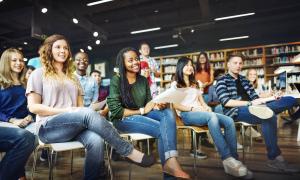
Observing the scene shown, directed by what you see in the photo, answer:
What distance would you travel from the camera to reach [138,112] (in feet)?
7.09

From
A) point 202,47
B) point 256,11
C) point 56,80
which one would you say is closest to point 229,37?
point 202,47

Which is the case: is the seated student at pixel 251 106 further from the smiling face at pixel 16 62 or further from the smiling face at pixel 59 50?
the smiling face at pixel 16 62

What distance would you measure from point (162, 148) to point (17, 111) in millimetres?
1317

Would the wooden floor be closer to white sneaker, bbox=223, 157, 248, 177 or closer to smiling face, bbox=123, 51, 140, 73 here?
white sneaker, bbox=223, 157, 248, 177

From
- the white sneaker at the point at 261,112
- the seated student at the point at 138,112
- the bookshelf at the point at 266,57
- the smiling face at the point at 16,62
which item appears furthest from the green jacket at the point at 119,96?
the bookshelf at the point at 266,57

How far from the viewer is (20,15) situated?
8719 mm

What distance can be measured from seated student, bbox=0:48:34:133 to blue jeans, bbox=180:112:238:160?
4.73 ft

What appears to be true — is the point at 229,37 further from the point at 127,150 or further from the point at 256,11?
the point at 127,150

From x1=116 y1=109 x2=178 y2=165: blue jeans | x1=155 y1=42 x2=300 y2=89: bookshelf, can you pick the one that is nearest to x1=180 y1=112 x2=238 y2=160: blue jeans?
x1=116 y1=109 x2=178 y2=165: blue jeans

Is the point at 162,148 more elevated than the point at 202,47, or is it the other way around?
the point at 202,47

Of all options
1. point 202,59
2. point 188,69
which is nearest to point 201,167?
point 188,69

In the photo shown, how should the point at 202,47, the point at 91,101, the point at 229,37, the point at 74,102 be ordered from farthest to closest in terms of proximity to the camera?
the point at 202,47, the point at 229,37, the point at 91,101, the point at 74,102

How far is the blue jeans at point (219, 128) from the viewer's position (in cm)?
217

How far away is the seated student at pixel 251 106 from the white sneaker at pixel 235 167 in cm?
46
